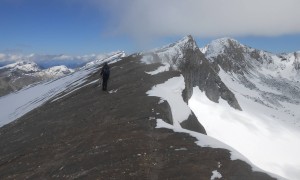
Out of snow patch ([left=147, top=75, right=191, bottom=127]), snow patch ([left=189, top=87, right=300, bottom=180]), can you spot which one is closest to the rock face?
snow patch ([left=189, top=87, right=300, bottom=180])

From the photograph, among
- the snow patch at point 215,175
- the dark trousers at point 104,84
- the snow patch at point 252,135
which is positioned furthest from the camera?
the snow patch at point 252,135

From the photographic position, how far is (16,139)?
38844 mm

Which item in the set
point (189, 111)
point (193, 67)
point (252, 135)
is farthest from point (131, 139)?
point (193, 67)

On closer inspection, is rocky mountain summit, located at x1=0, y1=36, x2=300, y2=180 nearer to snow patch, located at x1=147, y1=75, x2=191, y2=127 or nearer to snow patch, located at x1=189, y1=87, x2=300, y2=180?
snow patch, located at x1=147, y1=75, x2=191, y2=127

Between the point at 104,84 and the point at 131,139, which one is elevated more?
the point at 104,84

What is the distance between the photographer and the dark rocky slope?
23.4 meters

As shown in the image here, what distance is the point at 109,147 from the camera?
91.5ft

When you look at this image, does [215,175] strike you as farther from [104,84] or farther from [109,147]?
[104,84]

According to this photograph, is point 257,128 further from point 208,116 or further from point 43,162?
point 43,162

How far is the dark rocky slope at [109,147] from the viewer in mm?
A: 23375

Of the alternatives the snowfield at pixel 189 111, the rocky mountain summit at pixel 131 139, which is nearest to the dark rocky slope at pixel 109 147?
the rocky mountain summit at pixel 131 139

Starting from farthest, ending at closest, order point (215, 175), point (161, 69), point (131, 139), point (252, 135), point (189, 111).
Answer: point (252, 135) → point (161, 69) → point (189, 111) → point (131, 139) → point (215, 175)

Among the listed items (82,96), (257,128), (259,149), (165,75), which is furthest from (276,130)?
(82,96)

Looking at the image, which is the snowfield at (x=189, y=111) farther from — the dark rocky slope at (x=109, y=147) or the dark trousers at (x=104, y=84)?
the dark trousers at (x=104, y=84)
